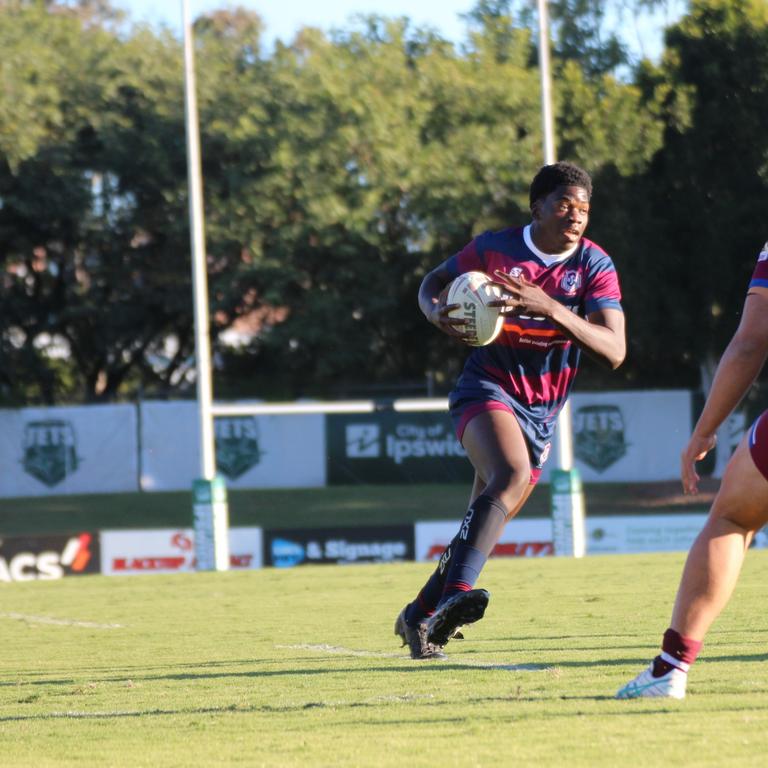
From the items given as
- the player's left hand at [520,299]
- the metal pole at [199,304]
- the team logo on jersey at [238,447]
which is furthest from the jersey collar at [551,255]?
the team logo on jersey at [238,447]

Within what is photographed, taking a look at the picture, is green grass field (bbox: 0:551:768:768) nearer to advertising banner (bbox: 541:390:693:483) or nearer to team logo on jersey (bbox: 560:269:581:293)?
team logo on jersey (bbox: 560:269:581:293)

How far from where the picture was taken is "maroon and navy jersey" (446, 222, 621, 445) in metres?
6.44

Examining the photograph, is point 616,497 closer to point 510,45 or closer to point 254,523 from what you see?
point 254,523

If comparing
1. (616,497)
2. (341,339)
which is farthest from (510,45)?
(616,497)

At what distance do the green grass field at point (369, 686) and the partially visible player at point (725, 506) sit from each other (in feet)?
0.55

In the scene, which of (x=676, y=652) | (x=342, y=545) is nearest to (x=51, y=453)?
(x=342, y=545)

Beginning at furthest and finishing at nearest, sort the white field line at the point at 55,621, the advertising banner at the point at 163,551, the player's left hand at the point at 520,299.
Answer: the advertising banner at the point at 163,551 → the white field line at the point at 55,621 → the player's left hand at the point at 520,299

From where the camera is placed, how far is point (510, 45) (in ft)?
113

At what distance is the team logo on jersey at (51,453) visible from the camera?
32250 mm

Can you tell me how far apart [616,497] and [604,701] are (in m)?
26.2

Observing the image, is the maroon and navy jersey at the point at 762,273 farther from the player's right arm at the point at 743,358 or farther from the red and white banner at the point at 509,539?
the red and white banner at the point at 509,539

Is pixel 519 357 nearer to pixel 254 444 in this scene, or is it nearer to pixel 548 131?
pixel 548 131

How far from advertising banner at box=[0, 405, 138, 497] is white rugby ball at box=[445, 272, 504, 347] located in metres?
26.3

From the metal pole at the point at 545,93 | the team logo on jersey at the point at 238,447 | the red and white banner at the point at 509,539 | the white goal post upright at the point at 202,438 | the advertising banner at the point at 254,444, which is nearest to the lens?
the white goal post upright at the point at 202,438
